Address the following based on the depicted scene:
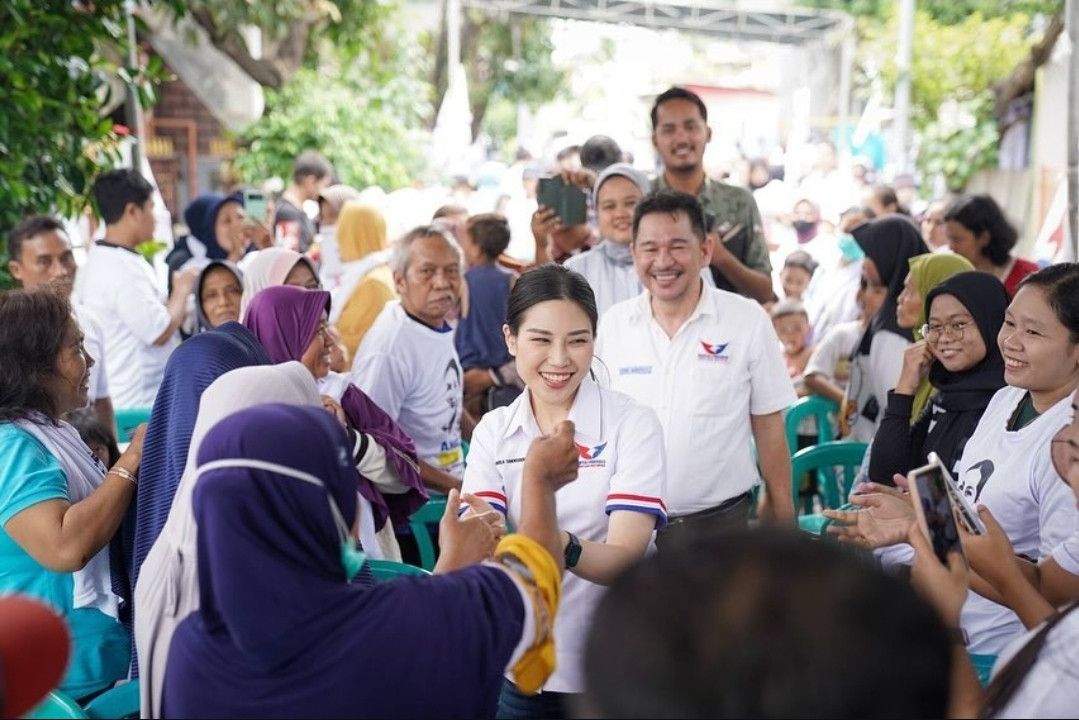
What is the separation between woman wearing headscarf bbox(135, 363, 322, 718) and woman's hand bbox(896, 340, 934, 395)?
2.08 m

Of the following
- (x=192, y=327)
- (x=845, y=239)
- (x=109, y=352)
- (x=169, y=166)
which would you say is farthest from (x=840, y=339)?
(x=169, y=166)

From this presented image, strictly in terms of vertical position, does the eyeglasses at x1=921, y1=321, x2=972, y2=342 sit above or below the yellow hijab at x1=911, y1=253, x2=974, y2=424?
below

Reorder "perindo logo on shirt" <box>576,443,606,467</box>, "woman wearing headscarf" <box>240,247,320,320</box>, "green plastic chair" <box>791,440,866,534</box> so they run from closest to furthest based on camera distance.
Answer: "perindo logo on shirt" <box>576,443,606,467</box>, "woman wearing headscarf" <box>240,247,320,320</box>, "green plastic chair" <box>791,440,866,534</box>

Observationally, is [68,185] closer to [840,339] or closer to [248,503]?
[840,339]

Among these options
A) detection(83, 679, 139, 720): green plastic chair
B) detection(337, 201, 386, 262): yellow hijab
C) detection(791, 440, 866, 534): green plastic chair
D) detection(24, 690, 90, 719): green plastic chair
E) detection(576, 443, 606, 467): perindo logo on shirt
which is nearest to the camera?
detection(24, 690, 90, 719): green plastic chair

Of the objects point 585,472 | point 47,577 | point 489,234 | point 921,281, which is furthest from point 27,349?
point 489,234

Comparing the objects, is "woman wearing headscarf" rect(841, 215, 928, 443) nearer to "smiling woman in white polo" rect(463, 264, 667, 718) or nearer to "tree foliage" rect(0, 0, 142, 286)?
"smiling woman in white polo" rect(463, 264, 667, 718)

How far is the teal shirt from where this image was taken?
7.75 feet

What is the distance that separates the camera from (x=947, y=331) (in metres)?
3.27

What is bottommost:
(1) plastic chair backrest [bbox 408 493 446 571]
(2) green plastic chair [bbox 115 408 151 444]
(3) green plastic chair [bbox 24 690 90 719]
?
(1) plastic chair backrest [bbox 408 493 446 571]

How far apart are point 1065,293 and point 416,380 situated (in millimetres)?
1973

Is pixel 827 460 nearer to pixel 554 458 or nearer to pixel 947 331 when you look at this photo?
pixel 947 331

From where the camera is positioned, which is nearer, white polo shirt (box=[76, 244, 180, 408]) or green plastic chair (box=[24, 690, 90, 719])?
green plastic chair (box=[24, 690, 90, 719])

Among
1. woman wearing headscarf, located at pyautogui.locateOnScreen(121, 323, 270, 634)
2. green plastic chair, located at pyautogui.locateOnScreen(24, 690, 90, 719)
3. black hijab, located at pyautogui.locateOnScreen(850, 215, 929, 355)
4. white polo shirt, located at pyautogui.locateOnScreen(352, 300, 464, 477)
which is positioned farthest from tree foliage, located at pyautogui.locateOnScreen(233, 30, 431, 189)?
green plastic chair, located at pyautogui.locateOnScreen(24, 690, 90, 719)
